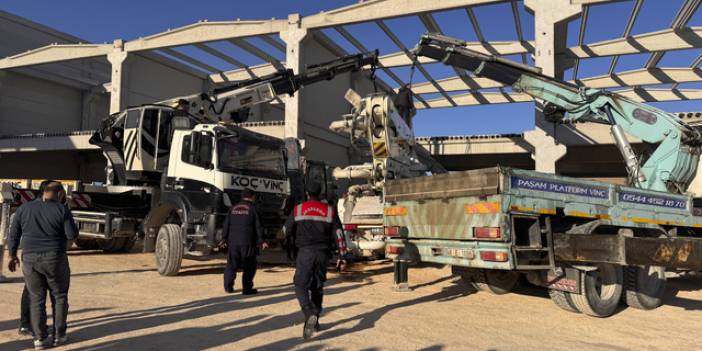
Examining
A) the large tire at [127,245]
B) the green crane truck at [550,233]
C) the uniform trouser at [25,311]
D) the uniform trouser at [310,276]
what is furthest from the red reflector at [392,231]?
the large tire at [127,245]

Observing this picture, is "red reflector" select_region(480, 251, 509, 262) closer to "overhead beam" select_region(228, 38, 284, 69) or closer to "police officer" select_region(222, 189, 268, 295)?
"police officer" select_region(222, 189, 268, 295)

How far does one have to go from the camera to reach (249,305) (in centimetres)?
643

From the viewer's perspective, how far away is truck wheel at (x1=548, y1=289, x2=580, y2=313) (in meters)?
6.10

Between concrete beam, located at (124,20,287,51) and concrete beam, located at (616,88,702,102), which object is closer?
concrete beam, located at (124,20,287,51)

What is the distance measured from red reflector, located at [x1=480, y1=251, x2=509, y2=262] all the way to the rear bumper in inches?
0.9

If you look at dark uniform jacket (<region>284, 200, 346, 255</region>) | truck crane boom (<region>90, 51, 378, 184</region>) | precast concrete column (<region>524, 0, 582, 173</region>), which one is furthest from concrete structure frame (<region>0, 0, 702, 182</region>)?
dark uniform jacket (<region>284, 200, 346, 255</region>)

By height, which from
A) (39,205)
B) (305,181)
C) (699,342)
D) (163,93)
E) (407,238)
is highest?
(163,93)

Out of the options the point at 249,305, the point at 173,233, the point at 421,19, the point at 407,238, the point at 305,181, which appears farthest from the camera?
the point at 421,19

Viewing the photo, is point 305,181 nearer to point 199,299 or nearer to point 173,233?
point 173,233

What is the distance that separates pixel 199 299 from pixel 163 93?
22262 millimetres

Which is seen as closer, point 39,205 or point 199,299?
point 39,205

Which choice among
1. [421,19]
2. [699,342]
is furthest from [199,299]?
[421,19]

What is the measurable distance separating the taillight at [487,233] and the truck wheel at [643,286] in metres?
2.41

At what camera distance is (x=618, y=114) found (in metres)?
9.95
